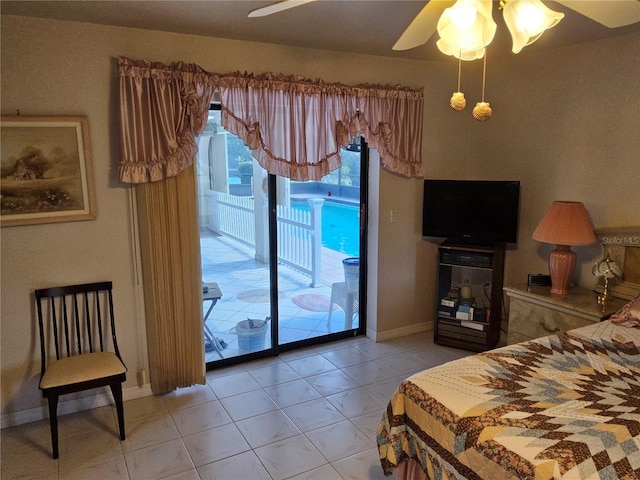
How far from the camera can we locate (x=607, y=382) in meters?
2.07

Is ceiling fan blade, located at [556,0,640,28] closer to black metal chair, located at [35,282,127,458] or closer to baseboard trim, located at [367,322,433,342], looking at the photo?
black metal chair, located at [35,282,127,458]

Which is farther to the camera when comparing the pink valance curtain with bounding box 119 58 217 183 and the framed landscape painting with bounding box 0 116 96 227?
the pink valance curtain with bounding box 119 58 217 183

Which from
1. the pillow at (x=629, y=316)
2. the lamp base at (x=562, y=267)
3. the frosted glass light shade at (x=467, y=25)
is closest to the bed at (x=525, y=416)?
the pillow at (x=629, y=316)

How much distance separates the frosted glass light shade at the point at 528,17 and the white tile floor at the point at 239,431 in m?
2.17

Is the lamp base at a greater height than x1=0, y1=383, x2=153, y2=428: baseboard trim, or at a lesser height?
greater

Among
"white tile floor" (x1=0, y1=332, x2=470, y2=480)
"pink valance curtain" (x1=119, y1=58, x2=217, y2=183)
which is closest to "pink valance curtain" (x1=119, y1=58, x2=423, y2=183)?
"pink valance curtain" (x1=119, y1=58, x2=217, y2=183)

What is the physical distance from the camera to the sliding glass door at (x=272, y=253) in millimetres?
3602

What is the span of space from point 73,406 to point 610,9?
3592 mm

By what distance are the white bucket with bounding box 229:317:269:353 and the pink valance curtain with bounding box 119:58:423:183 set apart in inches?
51.1

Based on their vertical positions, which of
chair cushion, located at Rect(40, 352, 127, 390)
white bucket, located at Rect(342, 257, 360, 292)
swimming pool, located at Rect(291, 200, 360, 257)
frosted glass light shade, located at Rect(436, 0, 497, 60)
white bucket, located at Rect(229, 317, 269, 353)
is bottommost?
white bucket, located at Rect(229, 317, 269, 353)

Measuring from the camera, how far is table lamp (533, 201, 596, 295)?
319cm

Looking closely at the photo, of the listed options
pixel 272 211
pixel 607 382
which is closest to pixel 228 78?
pixel 272 211

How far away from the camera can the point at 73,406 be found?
122 inches

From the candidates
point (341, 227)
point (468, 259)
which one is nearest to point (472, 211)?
point (468, 259)
